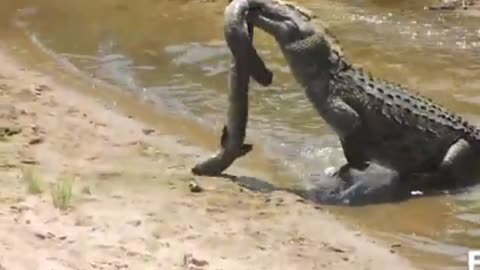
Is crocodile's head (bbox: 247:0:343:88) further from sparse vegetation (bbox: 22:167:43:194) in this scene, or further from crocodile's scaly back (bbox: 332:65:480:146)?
sparse vegetation (bbox: 22:167:43:194)

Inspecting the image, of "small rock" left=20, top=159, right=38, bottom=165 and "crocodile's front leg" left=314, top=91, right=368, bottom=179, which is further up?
"crocodile's front leg" left=314, top=91, right=368, bottom=179

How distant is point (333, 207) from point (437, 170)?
770 mm

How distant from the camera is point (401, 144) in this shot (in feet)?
21.6

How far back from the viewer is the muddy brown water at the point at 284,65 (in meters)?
6.14

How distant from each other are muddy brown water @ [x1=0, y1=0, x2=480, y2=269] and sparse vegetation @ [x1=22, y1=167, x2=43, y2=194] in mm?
1634

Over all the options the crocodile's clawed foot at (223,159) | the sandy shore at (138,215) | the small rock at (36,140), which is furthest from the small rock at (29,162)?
the crocodile's clawed foot at (223,159)

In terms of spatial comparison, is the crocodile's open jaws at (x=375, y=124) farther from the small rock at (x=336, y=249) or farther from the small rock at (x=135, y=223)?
the small rock at (x=135, y=223)

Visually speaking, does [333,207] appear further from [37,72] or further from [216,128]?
[37,72]

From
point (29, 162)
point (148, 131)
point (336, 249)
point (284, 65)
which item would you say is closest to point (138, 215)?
point (336, 249)

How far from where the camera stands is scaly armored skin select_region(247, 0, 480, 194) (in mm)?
6543

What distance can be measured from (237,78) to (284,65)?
2758 mm

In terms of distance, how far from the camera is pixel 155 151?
696 cm

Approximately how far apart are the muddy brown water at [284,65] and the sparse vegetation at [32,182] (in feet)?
5.36

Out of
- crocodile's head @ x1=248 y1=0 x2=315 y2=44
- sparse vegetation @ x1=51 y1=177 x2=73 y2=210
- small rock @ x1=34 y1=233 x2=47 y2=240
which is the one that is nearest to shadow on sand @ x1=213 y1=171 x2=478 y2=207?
crocodile's head @ x1=248 y1=0 x2=315 y2=44
